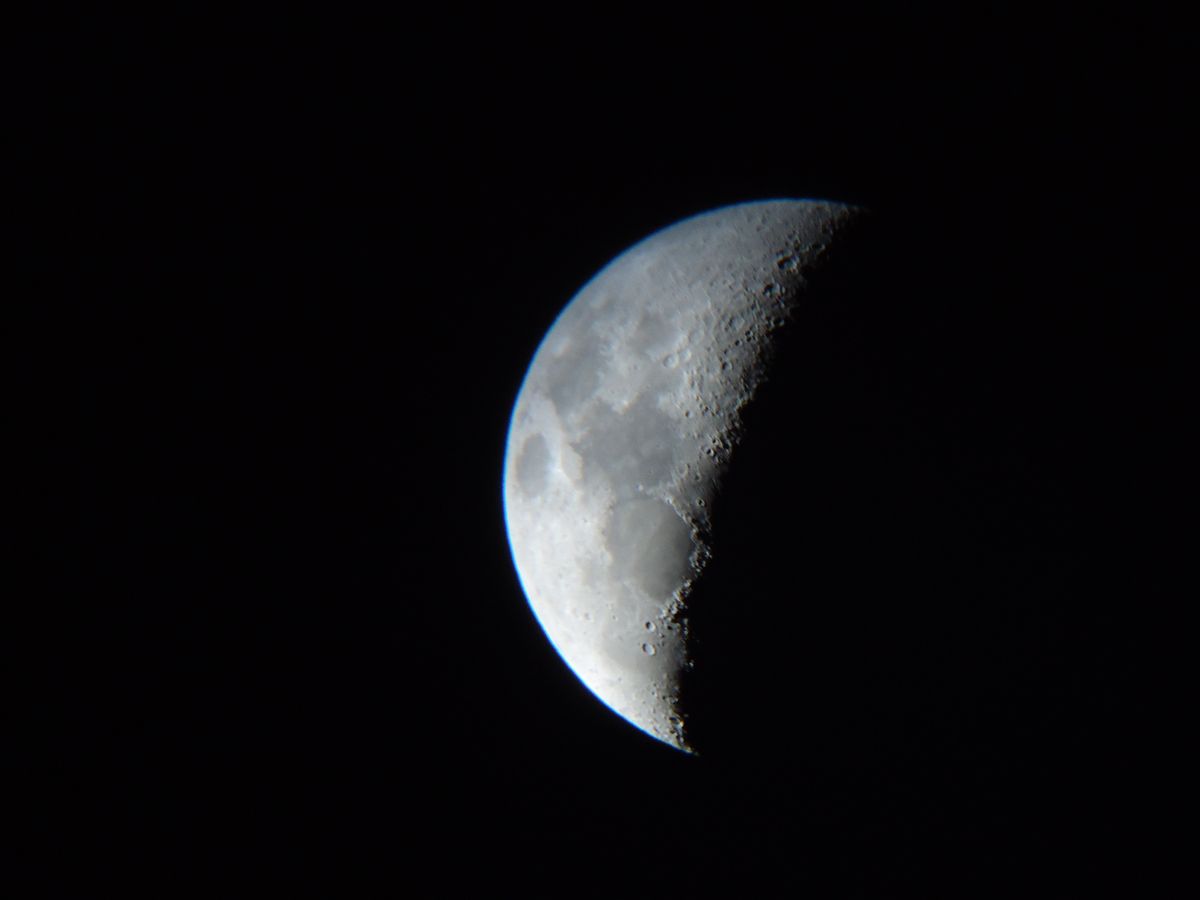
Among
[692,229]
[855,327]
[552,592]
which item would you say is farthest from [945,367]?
[552,592]

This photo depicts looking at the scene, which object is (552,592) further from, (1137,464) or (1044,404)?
(1137,464)

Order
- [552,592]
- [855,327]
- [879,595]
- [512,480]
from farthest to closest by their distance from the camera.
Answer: [512,480]
[552,592]
[855,327]
[879,595]


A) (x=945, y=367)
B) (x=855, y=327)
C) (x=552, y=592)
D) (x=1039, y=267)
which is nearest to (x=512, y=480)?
(x=552, y=592)

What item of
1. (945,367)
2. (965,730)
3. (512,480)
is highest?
(945,367)

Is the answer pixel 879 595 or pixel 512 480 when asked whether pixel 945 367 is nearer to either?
pixel 879 595

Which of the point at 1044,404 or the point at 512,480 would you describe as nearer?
the point at 1044,404

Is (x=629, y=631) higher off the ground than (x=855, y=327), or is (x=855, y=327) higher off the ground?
(x=855, y=327)

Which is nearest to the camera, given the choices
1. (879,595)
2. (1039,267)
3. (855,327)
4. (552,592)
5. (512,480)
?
(879,595)
